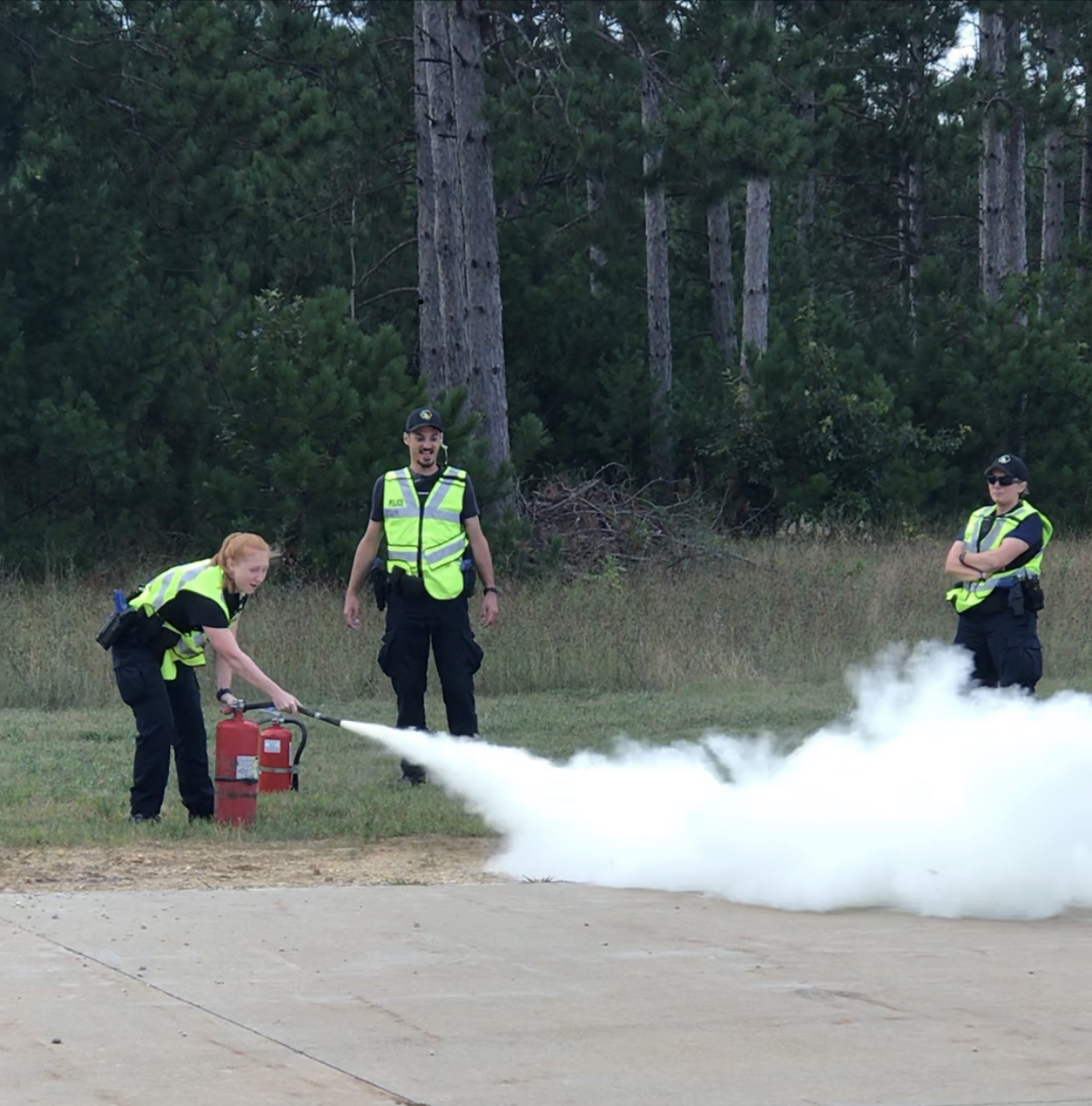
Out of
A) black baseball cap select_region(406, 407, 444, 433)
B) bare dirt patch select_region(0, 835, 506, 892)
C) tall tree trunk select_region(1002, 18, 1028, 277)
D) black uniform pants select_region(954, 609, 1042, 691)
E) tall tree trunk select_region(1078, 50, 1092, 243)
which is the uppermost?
tall tree trunk select_region(1078, 50, 1092, 243)

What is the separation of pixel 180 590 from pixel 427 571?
1821 mm

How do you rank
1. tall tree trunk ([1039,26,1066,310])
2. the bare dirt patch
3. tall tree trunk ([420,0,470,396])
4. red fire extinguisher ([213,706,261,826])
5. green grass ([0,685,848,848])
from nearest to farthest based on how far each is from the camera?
the bare dirt patch < red fire extinguisher ([213,706,261,826]) < green grass ([0,685,848,848]) < tall tree trunk ([420,0,470,396]) < tall tree trunk ([1039,26,1066,310])

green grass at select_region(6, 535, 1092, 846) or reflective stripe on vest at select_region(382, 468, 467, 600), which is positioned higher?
reflective stripe on vest at select_region(382, 468, 467, 600)

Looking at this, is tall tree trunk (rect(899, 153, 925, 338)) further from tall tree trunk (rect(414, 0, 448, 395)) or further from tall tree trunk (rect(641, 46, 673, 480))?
tall tree trunk (rect(414, 0, 448, 395))

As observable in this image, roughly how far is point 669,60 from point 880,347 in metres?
12.2

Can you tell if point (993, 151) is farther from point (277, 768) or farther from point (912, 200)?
point (277, 768)

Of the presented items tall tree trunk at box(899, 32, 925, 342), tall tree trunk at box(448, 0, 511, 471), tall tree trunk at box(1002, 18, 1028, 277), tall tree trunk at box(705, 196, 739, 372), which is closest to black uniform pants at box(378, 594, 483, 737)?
tall tree trunk at box(448, 0, 511, 471)

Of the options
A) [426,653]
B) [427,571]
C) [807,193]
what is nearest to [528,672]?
[426,653]

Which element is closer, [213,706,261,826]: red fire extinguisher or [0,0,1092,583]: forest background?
[213,706,261,826]: red fire extinguisher

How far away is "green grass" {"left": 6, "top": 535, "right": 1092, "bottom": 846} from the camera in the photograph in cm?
1025

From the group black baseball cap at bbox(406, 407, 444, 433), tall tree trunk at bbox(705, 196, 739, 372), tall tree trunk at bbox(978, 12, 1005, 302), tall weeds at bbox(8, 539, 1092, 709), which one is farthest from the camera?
tall tree trunk at bbox(705, 196, 739, 372)

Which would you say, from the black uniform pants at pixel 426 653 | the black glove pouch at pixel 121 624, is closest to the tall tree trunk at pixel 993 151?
the black uniform pants at pixel 426 653

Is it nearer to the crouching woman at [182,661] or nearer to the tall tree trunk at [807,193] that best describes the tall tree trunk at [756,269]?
the tall tree trunk at [807,193]

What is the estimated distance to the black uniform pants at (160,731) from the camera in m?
9.40
